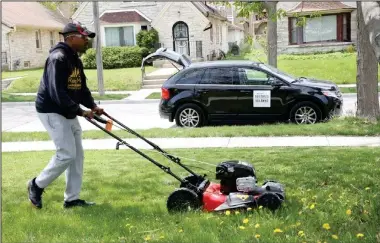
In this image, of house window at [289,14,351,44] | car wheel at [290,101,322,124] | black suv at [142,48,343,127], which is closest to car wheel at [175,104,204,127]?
black suv at [142,48,343,127]

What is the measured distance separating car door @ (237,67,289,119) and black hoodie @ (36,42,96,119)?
6647mm

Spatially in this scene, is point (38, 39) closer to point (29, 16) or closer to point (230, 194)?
point (29, 16)

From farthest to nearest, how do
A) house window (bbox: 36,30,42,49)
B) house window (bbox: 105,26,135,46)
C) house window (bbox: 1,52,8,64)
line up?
1. house window (bbox: 36,30,42,49)
2. house window (bbox: 105,26,135,46)
3. house window (bbox: 1,52,8,64)

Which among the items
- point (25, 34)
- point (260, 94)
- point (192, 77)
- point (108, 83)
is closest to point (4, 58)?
point (25, 34)

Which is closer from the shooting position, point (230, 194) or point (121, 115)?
point (230, 194)

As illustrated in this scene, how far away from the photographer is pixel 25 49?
→ 33.1 m

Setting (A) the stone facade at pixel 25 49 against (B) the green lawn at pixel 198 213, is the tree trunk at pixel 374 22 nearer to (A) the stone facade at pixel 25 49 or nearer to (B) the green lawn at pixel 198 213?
(B) the green lawn at pixel 198 213

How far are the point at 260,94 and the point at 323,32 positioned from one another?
73.6 feet

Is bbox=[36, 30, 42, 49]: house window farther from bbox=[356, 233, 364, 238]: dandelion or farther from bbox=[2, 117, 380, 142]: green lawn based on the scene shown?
bbox=[356, 233, 364, 238]: dandelion

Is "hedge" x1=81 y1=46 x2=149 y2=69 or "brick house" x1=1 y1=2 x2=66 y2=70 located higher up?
"brick house" x1=1 y1=2 x2=66 y2=70

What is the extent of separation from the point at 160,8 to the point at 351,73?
15.8 metres

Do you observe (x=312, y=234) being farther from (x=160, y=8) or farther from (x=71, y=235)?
(x=160, y=8)

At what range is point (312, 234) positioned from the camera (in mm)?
4055

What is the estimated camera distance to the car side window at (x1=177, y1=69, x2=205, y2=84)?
11773 mm
